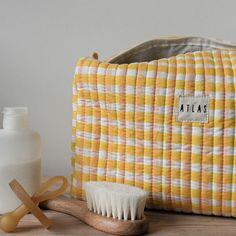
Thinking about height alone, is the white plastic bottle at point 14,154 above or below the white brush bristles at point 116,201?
above

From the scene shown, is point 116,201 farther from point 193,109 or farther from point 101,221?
point 193,109

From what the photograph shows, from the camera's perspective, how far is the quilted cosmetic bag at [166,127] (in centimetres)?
65

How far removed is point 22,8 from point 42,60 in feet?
0.37

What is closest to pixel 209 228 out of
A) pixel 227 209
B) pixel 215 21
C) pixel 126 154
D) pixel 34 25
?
pixel 227 209

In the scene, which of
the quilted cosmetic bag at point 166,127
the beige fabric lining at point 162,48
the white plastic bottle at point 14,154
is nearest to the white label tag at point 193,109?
the quilted cosmetic bag at point 166,127

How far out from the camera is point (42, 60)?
947mm

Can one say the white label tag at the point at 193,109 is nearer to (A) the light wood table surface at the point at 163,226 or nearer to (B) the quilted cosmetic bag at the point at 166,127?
(B) the quilted cosmetic bag at the point at 166,127

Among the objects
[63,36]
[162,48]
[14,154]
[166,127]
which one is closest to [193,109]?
[166,127]

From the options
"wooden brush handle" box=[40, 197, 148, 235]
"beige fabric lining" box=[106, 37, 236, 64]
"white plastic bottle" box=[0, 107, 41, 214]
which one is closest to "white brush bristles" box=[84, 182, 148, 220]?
"wooden brush handle" box=[40, 197, 148, 235]

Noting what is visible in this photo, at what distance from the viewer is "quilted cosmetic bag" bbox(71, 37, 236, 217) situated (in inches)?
25.7

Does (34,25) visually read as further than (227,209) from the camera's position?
Yes

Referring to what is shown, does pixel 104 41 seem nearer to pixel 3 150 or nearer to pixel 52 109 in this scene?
pixel 52 109

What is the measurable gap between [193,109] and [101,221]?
0.67 ft

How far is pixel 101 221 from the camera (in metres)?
0.61
